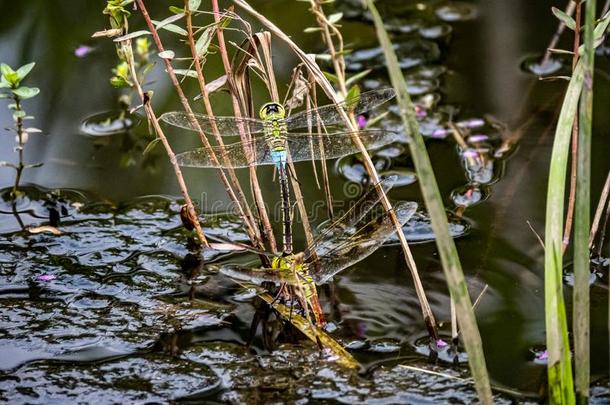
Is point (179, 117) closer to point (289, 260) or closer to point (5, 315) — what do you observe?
point (289, 260)

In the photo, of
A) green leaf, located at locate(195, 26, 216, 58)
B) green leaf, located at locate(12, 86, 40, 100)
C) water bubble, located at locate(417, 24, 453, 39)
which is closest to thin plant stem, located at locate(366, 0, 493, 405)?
green leaf, located at locate(195, 26, 216, 58)

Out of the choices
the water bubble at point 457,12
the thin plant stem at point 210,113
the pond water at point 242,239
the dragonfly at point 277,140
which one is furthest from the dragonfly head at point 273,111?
the water bubble at point 457,12

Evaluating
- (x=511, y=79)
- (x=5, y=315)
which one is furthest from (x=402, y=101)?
(x=511, y=79)

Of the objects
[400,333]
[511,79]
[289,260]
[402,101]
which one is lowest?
[400,333]

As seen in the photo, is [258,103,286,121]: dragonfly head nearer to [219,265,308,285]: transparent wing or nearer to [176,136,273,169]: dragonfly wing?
[176,136,273,169]: dragonfly wing

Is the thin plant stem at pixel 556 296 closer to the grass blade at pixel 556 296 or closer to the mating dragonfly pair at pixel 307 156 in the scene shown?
the grass blade at pixel 556 296

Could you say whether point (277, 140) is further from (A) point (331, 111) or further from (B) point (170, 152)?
(B) point (170, 152)

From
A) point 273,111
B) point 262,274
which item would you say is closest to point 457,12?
point 273,111
